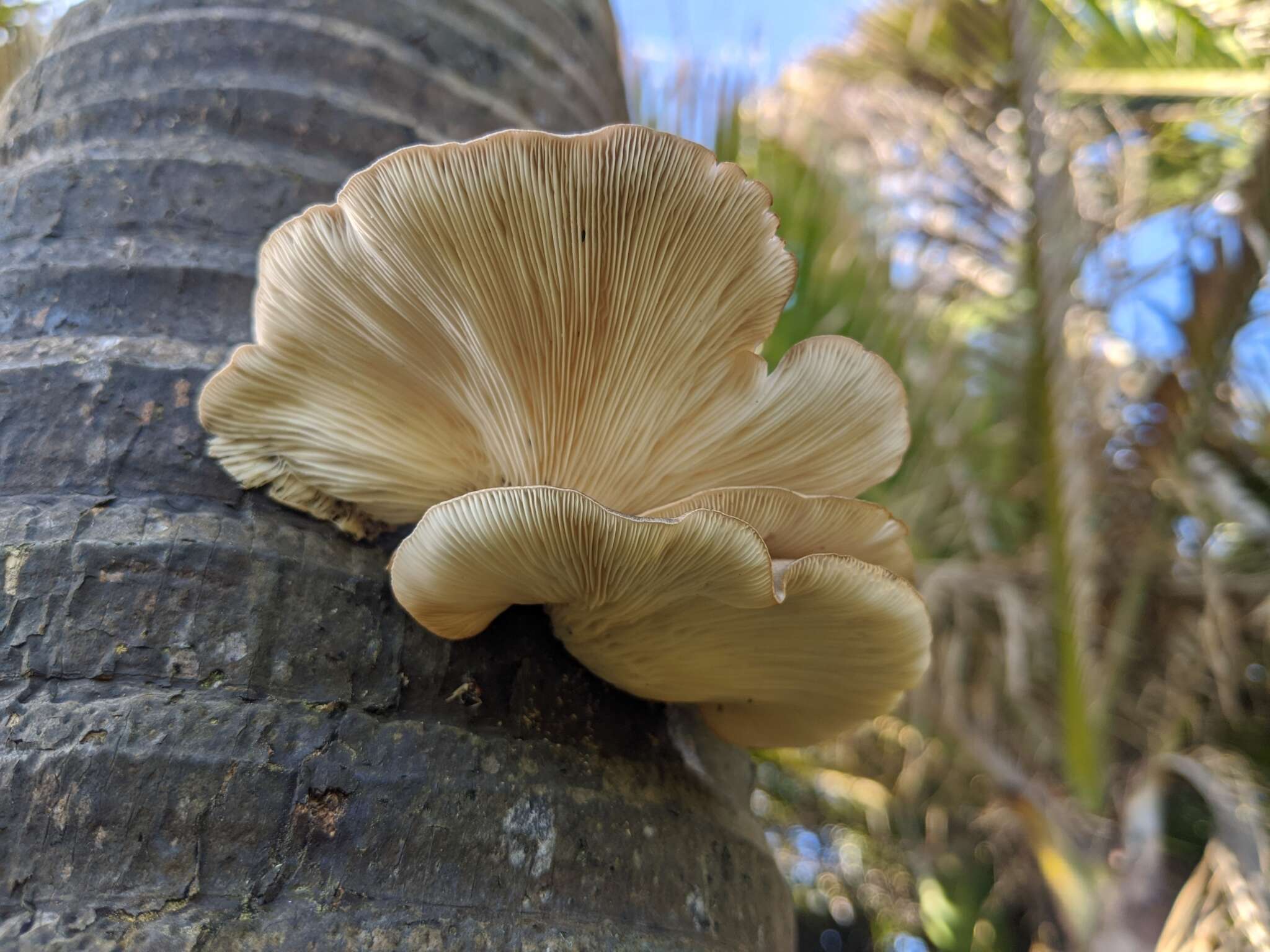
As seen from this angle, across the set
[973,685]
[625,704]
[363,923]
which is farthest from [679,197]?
[973,685]

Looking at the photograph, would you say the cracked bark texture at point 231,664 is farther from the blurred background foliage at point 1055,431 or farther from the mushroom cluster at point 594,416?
the blurred background foliage at point 1055,431

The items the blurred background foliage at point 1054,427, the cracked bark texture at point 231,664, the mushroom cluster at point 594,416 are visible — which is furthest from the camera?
the blurred background foliage at point 1054,427

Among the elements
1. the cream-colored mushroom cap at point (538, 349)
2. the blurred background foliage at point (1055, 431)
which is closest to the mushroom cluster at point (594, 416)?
the cream-colored mushroom cap at point (538, 349)

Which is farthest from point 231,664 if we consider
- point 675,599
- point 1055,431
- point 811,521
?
point 1055,431

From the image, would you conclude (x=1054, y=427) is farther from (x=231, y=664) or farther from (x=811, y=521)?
(x=231, y=664)

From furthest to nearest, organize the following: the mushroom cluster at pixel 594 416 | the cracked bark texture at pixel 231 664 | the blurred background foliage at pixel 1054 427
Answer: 1. the blurred background foliage at pixel 1054 427
2. the mushroom cluster at pixel 594 416
3. the cracked bark texture at pixel 231 664

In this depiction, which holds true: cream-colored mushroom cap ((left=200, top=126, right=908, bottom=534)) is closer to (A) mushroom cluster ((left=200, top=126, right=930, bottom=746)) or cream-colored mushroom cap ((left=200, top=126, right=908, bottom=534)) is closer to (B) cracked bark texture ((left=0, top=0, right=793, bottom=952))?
(A) mushroom cluster ((left=200, top=126, right=930, bottom=746))

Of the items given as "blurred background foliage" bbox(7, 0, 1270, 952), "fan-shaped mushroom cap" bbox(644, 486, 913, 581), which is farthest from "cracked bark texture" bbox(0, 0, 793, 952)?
"blurred background foliage" bbox(7, 0, 1270, 952)
